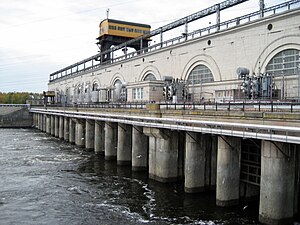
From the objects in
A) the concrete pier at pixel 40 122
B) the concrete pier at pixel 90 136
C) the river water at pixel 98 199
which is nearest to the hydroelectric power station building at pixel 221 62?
the concrete pier at pixel 90 136

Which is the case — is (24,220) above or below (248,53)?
below

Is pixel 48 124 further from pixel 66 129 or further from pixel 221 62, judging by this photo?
pixel 221 62

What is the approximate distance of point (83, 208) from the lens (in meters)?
19.1

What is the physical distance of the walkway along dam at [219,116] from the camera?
15.6 meters

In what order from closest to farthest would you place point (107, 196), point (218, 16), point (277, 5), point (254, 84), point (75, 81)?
point (107, 196) < point (254, 84) < point (277, 5) < point (218, 16) < point (75, 81)

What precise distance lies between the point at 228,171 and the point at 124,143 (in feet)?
46.8

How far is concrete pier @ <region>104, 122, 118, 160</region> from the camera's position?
33.9 metres

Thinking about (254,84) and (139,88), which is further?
(139,88)

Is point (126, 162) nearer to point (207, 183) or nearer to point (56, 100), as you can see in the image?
point (207, 183)

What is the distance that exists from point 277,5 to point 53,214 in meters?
24.9

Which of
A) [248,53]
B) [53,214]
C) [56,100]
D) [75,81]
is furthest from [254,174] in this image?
[56,100]

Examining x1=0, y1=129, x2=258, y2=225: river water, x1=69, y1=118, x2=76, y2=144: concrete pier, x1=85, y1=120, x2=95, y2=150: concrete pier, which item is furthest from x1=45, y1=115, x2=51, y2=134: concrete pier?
x1=0, y1=129, x2=258, y2=225: river water

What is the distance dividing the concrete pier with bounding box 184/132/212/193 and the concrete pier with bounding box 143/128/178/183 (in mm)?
2604

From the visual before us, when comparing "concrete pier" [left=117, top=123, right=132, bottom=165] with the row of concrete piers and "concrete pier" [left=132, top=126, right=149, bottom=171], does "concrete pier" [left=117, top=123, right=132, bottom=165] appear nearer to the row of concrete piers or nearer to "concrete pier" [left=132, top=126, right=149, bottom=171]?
the row of concrete piers
